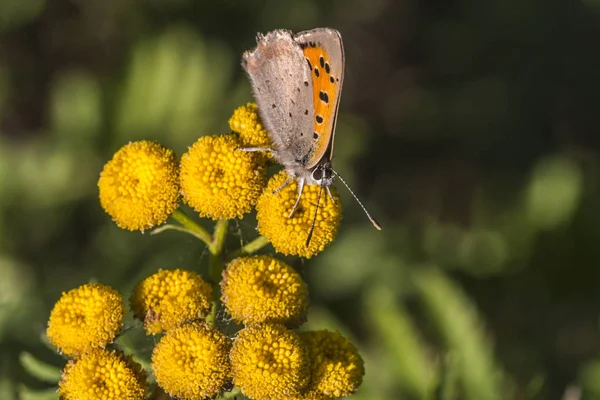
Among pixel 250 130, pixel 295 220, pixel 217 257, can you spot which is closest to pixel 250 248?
pixel 217 257

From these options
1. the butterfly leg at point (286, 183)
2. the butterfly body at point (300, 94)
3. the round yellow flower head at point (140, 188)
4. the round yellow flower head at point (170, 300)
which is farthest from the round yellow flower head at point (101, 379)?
the butterfly body at point (300, 94)

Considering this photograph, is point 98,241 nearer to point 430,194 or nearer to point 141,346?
point 141,346

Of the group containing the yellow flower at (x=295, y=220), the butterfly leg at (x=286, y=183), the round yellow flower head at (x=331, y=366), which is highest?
the butterfly leg at (x=286, y=183)

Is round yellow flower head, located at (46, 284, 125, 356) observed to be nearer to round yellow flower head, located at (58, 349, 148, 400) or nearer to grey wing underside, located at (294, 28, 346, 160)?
round yellow flower head, located at (58, 349, 148, 400)

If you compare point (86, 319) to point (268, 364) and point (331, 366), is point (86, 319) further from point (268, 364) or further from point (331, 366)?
point (331, 366)

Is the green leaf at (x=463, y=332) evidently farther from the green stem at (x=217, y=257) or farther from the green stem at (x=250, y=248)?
the green stem at (x=217, y=257)

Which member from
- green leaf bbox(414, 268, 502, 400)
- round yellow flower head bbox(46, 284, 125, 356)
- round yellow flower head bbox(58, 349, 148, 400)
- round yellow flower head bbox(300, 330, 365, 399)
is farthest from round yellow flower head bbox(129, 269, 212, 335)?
green leaf bbox(414, 268, 502, 400)
